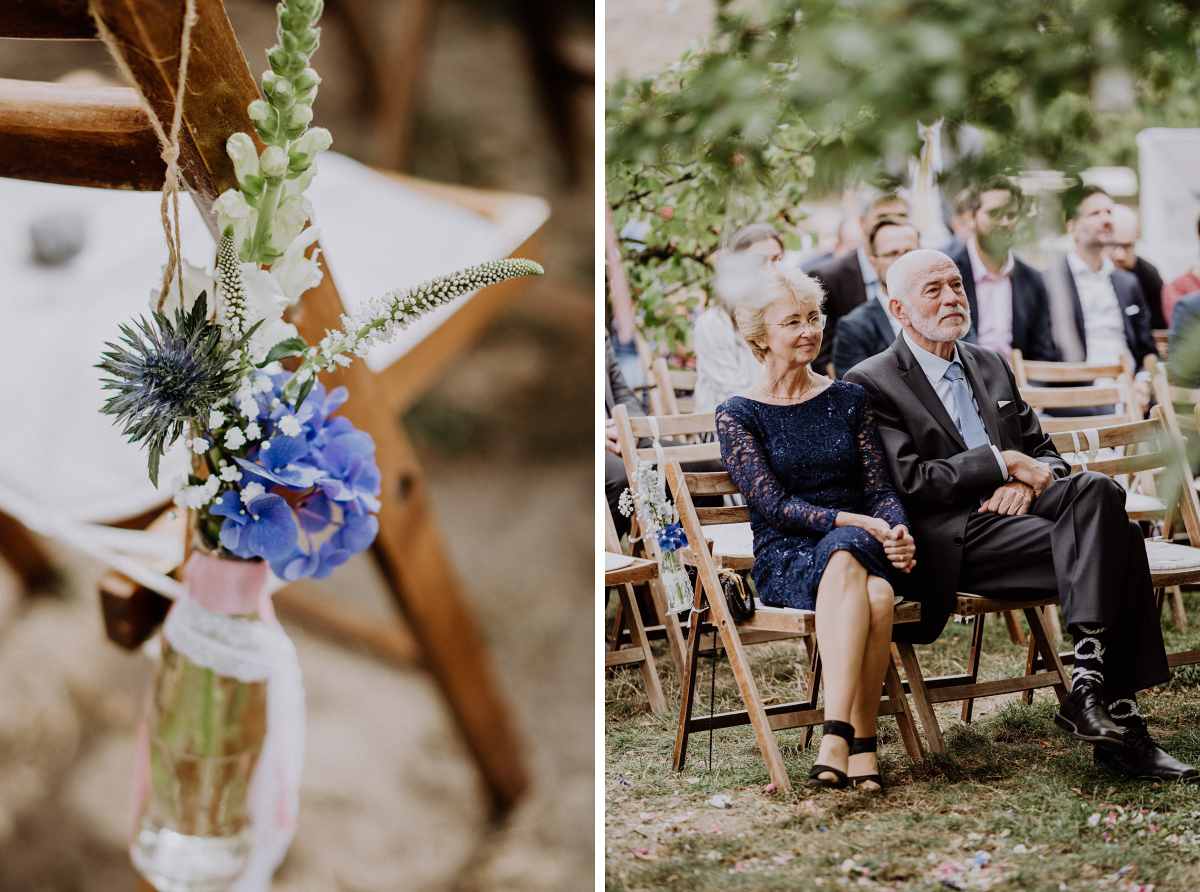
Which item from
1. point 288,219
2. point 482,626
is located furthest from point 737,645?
point 482,626

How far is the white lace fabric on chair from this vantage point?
1.03 metres

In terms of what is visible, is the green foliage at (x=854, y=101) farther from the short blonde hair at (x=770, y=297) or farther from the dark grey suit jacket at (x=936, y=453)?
the dark grey suit jacket at (x=936, y=453)

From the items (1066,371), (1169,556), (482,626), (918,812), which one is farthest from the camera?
(482,626)

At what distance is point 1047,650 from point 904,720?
0.32 metres

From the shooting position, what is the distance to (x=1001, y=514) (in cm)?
165

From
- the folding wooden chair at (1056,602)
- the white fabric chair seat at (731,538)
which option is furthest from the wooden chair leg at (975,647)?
the white fabric chair seat at (731,538)

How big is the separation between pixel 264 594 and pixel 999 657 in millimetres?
1408

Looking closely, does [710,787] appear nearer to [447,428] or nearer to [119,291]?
[119,291]

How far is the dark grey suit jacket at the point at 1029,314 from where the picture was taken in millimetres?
1825

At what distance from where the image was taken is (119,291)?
160cm

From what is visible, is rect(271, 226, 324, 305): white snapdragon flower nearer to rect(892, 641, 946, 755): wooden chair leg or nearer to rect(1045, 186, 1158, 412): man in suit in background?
rect(892, 641, 946, 755): wooden chair leg

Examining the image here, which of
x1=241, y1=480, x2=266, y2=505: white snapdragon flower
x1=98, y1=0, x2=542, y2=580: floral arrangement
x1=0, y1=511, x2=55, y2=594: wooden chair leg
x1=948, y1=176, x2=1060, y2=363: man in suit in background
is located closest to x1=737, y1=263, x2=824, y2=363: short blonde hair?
x1=948, y1=176, x2=1060, y2=363: man in suit in background

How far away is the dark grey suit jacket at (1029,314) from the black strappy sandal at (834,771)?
0.82 m

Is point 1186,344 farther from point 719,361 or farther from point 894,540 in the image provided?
point 719,361
